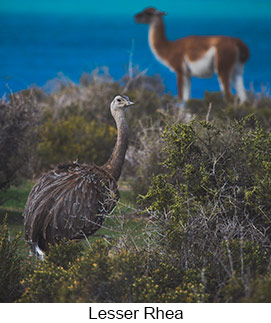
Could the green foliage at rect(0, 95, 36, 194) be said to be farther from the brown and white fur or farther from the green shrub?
the brown and white fur

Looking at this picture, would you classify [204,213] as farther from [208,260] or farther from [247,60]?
[247,60]

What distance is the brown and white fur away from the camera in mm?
16266

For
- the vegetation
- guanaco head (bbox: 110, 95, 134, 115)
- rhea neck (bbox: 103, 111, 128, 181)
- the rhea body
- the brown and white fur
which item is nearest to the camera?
the vegetation

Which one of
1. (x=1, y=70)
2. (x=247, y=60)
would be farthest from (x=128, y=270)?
(x=247, y=60)

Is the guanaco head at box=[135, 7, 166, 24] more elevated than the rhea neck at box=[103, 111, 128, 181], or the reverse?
the guanaco head at box=[135, 7, 166, 24]

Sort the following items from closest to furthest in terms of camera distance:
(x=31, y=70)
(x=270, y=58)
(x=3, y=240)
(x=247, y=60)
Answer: (x=3, y=240), (x=270, y=58), (x=31, y=70), (x=247, y=60)

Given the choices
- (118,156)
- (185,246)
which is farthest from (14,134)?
(185,246)

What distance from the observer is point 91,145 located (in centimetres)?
1261

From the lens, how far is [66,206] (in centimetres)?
583

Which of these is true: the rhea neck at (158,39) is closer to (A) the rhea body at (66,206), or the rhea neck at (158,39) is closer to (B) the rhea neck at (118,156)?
(B) the rhea neck at (118,156)

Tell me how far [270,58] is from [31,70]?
3468mm

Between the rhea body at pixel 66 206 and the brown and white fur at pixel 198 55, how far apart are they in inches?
392

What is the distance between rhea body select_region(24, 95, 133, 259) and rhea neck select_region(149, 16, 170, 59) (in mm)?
10969

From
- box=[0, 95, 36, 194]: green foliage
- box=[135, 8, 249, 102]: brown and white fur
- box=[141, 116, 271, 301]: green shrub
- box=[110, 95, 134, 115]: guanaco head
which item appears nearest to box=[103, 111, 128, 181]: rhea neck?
box=[110, 95, 134, 115]: guanaco head
